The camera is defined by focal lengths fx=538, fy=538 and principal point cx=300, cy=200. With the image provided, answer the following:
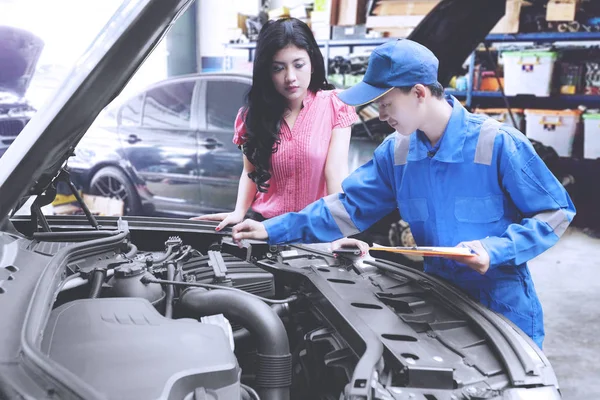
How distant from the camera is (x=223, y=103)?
4199 mm

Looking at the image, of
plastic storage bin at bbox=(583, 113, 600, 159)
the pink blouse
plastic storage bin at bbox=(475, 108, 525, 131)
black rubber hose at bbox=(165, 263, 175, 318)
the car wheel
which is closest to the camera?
black rubber hose at bbox=(165, 263, 175, 318)

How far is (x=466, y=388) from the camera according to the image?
1.05 m

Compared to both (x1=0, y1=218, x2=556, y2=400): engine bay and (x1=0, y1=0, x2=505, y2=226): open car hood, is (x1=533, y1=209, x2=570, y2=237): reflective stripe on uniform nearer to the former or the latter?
(x1=0, y1=218, x2=556, y2=400): engine bay

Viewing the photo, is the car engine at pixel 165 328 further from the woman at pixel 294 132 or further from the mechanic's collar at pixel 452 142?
the mechanic's collar at pixel 452 142

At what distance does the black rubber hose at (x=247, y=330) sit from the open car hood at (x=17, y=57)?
2.26 metres

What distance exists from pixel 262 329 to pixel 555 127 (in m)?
4.81

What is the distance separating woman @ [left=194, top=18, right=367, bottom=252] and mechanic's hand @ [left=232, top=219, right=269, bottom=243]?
0.15 metres

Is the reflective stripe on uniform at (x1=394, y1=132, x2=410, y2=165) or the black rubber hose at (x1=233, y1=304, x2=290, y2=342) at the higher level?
the reflective stripe on uniform at (x1=394, y1=132, x2=410, y2=165)

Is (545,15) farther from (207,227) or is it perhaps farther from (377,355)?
(377,355)

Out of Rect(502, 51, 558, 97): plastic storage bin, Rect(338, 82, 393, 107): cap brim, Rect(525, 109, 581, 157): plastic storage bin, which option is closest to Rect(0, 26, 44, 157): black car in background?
Rect(338, 82, 393, 107): cap brim

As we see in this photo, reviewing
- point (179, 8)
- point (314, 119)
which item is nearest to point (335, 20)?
point (314, 119)

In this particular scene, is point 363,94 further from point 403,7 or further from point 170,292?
point 403,7

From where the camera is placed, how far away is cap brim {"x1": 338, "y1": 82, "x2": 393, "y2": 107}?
4.62 feet

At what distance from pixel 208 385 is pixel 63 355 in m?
0.25
